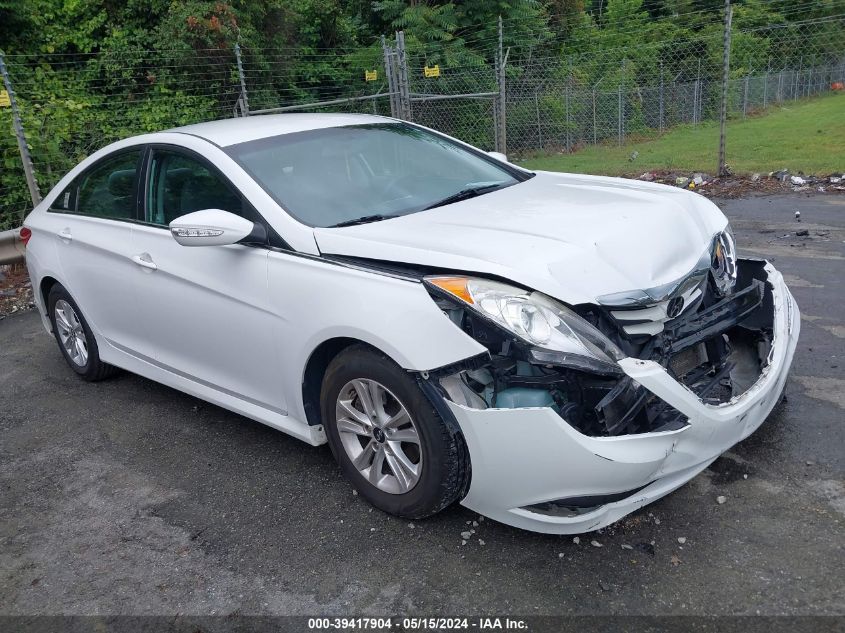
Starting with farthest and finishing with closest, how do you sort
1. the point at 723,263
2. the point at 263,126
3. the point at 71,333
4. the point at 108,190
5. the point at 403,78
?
the point at 403,78 → the point at 71,333 → the point at 108,190 → the point at 263,126 → the point at 723,263

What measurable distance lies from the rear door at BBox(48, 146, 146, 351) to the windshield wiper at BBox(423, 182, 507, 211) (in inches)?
68.1

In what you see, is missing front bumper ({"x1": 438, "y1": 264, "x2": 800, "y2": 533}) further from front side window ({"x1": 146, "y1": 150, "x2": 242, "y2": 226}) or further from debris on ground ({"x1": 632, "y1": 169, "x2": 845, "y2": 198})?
debris on ground ({"x1": 632, "y1": 169, "x2": 845, "y2": 198})

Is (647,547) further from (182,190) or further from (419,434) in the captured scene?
(182,190)

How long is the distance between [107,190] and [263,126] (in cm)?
115

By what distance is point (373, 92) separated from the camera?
53.3 ft

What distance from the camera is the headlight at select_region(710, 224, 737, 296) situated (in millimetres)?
A: 3371

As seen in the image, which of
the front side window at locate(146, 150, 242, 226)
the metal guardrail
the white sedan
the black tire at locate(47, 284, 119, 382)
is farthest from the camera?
the metal guardrail

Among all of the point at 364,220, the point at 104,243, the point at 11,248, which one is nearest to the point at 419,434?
the point at 364,220

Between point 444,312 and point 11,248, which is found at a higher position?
point 444,312

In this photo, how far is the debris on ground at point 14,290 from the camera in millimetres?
7434

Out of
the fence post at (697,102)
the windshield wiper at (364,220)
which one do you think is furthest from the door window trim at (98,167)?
the fence post at (697,102)

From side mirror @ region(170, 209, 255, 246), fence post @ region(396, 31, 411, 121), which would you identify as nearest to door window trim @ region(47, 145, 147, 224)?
side mirror @ region(170, 209, 255, 246)

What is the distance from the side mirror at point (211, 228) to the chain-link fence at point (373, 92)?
21.1 ft

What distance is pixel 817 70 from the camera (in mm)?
32844
